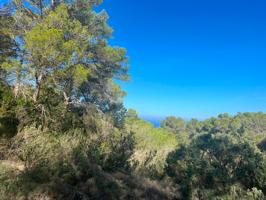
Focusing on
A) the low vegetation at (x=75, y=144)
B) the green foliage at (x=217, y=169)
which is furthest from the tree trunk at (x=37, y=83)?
the green foliage at (x=217, y=169)

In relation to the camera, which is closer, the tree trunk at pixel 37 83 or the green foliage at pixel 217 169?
the green foliage at pixel 217 169

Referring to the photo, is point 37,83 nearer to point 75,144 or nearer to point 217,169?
point 75,144

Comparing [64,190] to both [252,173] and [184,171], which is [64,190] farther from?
[252,173]

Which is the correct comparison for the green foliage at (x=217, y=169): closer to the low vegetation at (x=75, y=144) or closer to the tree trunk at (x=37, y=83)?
the low vegetation at (x=75, y=144)

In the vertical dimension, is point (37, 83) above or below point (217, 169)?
above

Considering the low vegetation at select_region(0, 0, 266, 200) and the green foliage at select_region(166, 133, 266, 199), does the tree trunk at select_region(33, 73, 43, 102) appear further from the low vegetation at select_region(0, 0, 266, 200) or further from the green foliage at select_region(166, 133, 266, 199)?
the green foliage at select_region(166, 133, 266, 199)

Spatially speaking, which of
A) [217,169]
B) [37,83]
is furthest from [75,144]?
[217,169]

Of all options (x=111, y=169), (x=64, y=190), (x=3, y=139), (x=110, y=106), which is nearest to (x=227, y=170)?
(x=111, y=169)

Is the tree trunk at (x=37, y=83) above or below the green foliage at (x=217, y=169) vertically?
above

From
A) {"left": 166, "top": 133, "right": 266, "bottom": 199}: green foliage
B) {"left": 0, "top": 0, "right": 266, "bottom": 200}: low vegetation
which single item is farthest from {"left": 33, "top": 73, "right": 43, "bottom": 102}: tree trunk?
{"left": 166, "top": 133, "right": 266, "bottom": 199}: green foliage

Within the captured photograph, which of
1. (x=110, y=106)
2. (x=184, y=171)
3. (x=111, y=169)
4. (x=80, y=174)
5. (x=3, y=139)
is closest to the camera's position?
(x=80, y=174)

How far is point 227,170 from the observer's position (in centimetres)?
652

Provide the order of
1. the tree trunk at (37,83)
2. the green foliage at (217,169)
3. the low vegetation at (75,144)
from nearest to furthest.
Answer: the low vegetation at (75,144), the green foliage at (217,169), the tree trunk at (37,83)

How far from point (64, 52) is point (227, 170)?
6.12m
